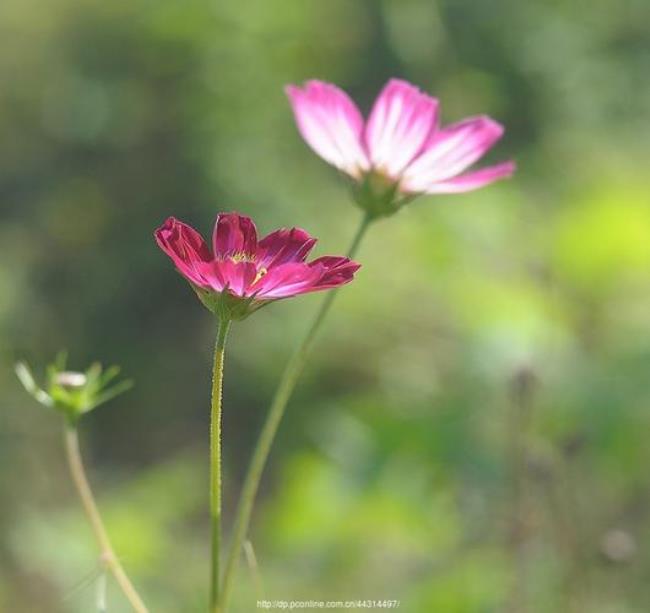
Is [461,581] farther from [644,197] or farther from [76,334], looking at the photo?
[76,334]

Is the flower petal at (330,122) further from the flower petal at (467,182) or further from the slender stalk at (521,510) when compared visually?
the slender stalk at (521,510)

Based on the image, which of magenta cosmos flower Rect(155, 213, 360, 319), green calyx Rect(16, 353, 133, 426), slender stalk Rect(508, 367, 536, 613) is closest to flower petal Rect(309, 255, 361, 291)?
magenta cosmos flower Rect(155, 213, 360, 319)

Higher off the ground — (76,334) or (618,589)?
(76,334)

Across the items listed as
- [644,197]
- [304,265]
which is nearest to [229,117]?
[644,197]

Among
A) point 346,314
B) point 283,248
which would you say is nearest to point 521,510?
point 283,248

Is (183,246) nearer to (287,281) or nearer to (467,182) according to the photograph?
(287,281)

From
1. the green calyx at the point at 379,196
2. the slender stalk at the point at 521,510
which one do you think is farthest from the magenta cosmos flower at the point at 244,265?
the slender stalk at the point at 521,510

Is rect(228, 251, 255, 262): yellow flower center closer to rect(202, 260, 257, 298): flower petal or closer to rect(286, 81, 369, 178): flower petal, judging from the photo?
rect(202, 260, 257, 298): flower petal
